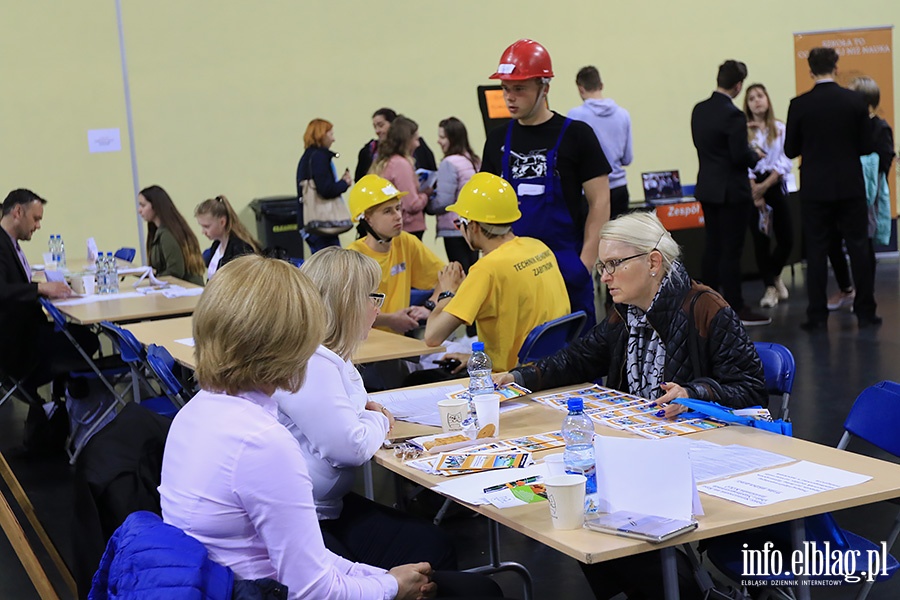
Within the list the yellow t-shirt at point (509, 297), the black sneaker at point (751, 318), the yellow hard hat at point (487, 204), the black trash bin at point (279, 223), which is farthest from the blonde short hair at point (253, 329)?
the black trash bin at point (279, 223)

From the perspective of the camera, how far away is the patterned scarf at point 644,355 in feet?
9.77

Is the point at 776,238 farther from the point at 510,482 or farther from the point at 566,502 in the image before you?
the point at 566,502

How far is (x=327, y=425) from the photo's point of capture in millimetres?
2438

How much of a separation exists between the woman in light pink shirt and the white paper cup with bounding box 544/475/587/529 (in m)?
5.96

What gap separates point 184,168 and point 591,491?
8.40 meters

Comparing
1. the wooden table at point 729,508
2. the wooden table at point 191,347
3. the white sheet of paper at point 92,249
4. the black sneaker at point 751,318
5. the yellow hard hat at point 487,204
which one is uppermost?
the yellow hard hat at point 487,204

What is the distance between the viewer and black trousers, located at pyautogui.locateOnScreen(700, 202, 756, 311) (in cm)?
727

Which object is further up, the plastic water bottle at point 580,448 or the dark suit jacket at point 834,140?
the dark suit jacket at point 834,140

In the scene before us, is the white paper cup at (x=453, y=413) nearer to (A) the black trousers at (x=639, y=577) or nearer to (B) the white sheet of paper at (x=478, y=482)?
(B) the white sheet of paper at (x=478, y=482)

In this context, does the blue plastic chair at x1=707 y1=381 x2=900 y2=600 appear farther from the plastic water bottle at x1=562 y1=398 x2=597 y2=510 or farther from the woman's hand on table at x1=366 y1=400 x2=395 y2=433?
the woman's hand on table at x1=366 y1=400 x2=395 y2=433

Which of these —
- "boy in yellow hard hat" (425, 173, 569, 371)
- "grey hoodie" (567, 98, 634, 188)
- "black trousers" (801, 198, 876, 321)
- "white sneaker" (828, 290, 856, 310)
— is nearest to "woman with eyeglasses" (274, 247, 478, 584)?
"boy in yellow hard hat" (425, 173, 569, 371)

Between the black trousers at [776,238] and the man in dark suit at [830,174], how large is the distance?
1.25 metres

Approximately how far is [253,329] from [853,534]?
1626 millimetres

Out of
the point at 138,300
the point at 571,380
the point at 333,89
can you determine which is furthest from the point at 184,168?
the point at 571,380
